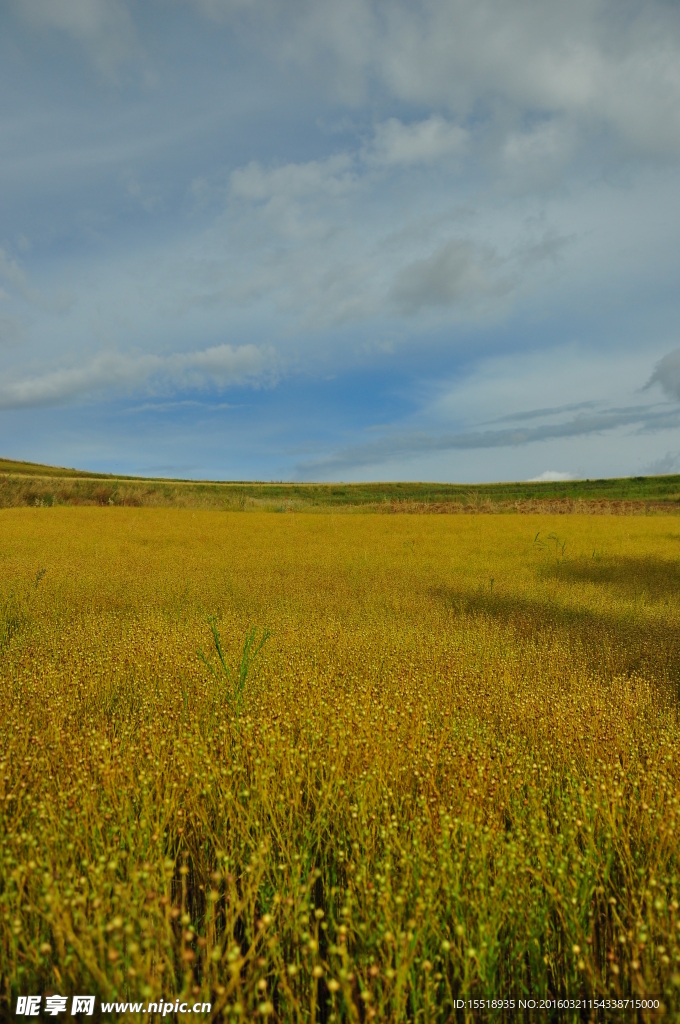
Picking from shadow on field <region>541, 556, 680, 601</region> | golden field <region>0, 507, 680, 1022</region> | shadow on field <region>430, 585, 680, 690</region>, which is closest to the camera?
golden field <region>0, 507, 680, 1022</region>

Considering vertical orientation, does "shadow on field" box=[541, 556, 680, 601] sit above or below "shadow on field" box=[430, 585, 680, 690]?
above

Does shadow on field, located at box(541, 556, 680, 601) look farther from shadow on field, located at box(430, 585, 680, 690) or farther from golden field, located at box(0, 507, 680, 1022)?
shadow on field, located at box(430, 585, 680, 690)

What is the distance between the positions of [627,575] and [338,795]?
10.3 metres

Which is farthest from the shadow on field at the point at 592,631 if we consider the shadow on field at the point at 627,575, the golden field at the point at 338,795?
the shadow on field at the point at 627,575

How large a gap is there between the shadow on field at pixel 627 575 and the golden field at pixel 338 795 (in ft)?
0.92

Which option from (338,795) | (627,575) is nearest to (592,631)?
(627,575)

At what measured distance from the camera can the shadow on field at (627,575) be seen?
9.98m

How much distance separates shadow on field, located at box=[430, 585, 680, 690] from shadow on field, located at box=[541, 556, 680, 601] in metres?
1.89

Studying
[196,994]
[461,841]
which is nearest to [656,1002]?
[461,841]

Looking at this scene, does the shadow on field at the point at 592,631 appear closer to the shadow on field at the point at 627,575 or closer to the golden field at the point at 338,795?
the golden field at the point at 338,795

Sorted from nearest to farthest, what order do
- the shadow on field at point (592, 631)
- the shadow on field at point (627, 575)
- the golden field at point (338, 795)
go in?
1. the golden field at point (338, 795)
2. the shadow on field at point (592, 631)
3. the shadow on field at point (627, 575)

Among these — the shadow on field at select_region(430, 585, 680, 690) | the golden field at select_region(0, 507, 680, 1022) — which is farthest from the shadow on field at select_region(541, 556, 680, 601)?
the shadow on field at select_region(430, 585, 680, 690)

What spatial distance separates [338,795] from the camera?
2.98 m

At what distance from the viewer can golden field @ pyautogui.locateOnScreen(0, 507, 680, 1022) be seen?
6.22ft
